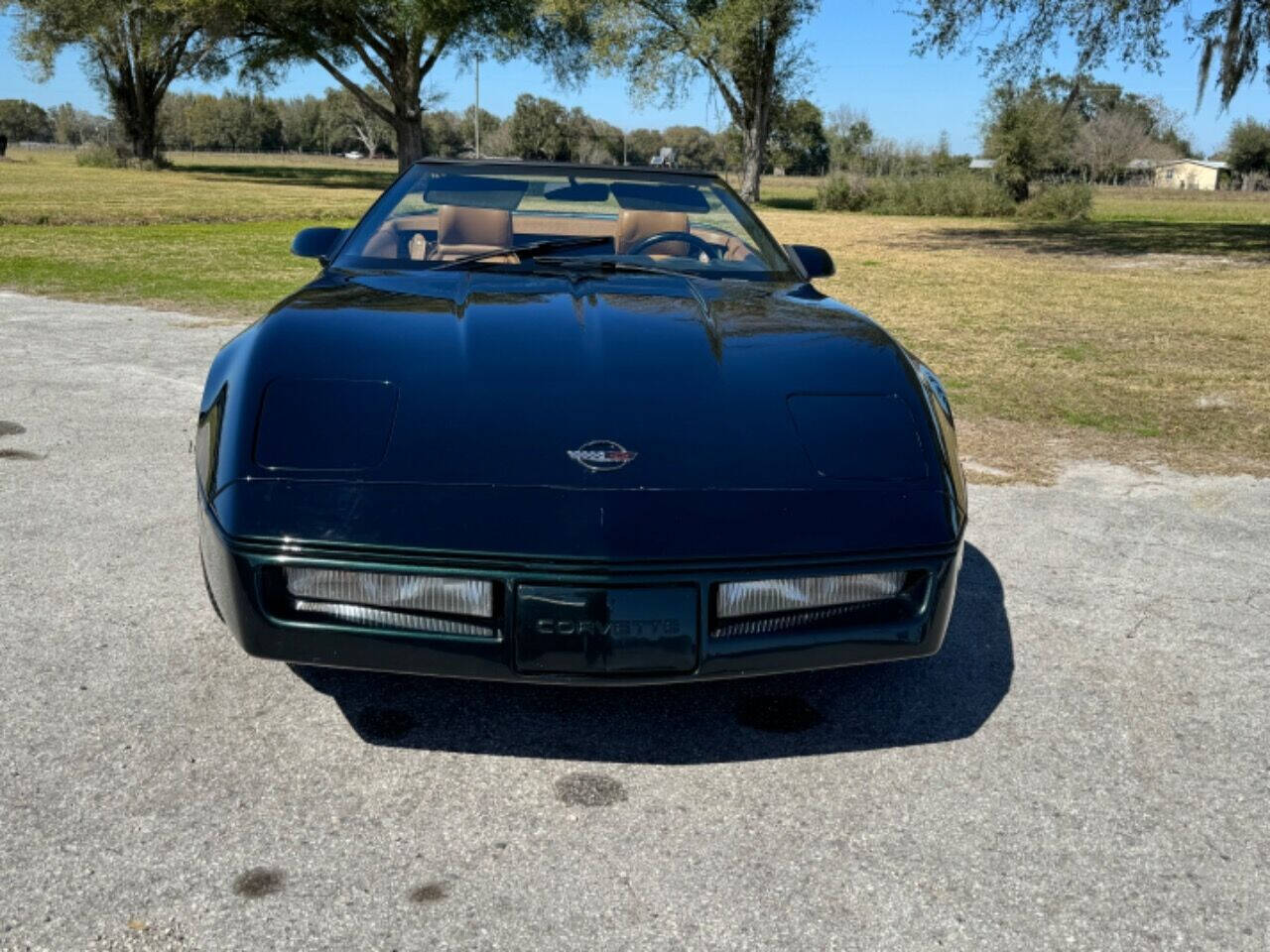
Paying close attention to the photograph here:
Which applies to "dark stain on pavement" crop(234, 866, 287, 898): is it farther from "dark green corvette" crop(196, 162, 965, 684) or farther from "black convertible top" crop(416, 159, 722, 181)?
"black convertible top" crop(416, 159, 722, 181)

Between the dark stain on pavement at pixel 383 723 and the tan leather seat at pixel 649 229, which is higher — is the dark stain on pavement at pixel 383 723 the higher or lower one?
the lower one

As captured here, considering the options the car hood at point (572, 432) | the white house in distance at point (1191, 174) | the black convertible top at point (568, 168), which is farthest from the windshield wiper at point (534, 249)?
the white house in distance at point (1191, 174)

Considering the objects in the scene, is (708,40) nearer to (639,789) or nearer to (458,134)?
(639,789)

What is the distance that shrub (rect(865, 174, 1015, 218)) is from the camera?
34.8m

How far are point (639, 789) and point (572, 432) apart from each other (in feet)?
2.57

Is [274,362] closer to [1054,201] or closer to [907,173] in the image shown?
[1054,201]

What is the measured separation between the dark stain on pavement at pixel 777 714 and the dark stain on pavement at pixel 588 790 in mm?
432

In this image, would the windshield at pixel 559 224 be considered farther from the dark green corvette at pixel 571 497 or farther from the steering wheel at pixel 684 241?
the dark green corvette at pixel 571 497

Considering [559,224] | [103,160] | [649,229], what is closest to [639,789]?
[649,229]

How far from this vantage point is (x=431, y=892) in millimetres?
2025

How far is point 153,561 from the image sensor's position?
3635mm

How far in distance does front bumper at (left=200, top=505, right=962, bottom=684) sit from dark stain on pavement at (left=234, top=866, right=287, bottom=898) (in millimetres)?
450

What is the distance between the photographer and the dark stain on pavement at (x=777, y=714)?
8.91 ft

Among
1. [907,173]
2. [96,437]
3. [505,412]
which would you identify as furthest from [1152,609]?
[907,173]
